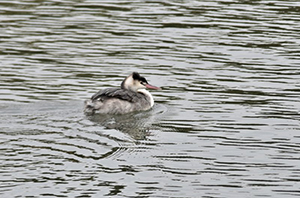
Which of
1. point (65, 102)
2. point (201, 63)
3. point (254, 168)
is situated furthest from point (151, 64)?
point (254, 168)

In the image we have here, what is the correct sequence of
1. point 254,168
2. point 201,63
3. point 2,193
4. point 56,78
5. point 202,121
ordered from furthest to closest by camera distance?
point 201,63 → point 56,78 → point 202,121 → point 254,168 → point 2,193

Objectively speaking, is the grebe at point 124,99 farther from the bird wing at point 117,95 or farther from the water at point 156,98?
the water at point 156,98

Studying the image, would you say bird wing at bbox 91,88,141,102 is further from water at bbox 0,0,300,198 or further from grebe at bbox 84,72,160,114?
water at bbox 0,0,300,198

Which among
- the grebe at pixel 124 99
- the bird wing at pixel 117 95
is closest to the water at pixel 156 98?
the grebe at pixel 124 99

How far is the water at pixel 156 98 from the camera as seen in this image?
1077cm

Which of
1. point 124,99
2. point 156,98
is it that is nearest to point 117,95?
point 124,99

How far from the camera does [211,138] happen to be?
1284cm

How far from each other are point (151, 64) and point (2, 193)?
889 cm

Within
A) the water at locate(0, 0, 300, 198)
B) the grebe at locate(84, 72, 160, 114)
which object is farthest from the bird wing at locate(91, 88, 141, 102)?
the water at locate(0, 0, 300, 198)

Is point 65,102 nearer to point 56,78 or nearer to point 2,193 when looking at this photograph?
point 56,78

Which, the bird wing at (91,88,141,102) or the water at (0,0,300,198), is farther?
the bird wing at (91,88,141,102)

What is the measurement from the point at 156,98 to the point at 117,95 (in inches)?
57.6

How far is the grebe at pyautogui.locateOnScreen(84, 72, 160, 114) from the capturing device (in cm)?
1459

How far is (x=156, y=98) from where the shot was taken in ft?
53.4
